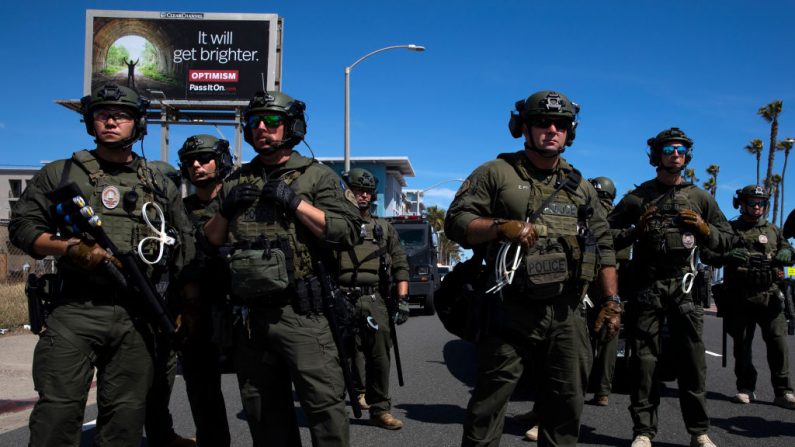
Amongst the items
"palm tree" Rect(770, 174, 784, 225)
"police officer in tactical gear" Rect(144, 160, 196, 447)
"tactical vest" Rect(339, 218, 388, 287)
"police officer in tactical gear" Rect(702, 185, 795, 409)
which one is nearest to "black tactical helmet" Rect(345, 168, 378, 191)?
"tactical vest" Rect(339, 218, 388, 287)

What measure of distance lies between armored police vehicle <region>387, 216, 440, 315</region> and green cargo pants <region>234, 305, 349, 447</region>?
45.1 feet

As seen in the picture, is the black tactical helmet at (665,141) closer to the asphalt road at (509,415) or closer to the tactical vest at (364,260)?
the asphalt road at (509,415)

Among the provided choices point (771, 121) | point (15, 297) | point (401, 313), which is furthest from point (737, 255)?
point (771, 121)

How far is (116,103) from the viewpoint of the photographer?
12.6ft

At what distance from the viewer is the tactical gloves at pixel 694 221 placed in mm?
4914

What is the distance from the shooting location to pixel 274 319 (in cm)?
349

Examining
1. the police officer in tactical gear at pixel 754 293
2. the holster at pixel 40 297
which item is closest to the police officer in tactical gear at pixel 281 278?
the holster at pixel 40 297

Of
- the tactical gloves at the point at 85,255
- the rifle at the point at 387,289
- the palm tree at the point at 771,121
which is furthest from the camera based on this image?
the palm tree at the point at 771,121

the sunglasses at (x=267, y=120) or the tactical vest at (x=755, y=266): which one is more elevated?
the sunglasses at (x=267, y=120)

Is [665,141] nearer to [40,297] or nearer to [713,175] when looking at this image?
[40,297]

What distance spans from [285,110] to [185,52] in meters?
25.2

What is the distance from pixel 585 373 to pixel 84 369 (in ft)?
8.51

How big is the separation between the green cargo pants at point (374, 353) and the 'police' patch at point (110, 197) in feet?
8.40

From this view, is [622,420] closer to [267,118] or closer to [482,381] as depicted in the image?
[482,381]
